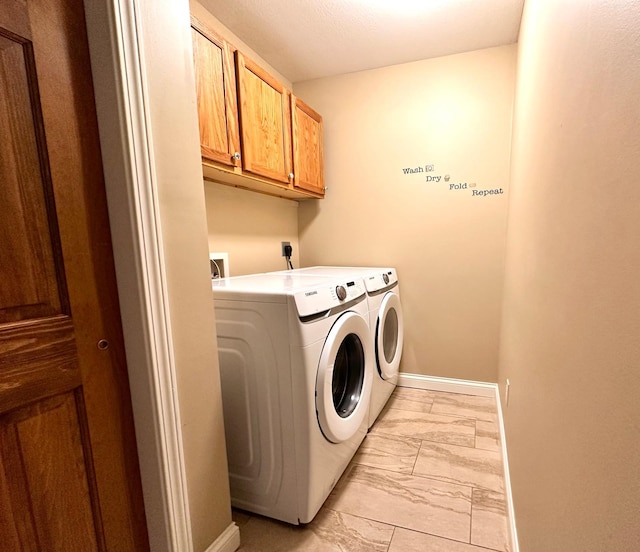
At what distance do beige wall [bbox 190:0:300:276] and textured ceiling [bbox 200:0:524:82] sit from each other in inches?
2.0

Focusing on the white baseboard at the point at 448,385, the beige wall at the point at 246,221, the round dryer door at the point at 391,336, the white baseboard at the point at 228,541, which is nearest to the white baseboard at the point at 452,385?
the white baseboard at the point at 448,385

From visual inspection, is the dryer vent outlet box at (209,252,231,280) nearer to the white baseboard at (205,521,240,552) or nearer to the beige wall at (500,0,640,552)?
the white baseboard at (205,521,240,552)

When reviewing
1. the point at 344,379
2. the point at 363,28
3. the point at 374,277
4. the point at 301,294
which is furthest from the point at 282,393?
the point at 363,28

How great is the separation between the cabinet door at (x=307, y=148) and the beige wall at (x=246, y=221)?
0.97 feet

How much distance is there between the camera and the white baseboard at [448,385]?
229 cm

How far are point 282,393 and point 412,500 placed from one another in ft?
2.61

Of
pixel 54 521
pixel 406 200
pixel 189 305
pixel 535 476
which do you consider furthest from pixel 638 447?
pixel 406 200

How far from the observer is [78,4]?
78 cm

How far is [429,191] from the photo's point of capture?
2270 millimetres

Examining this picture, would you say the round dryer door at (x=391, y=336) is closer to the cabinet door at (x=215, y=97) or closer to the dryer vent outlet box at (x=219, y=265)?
the dryer vent outlet box at (x=219, y=265)

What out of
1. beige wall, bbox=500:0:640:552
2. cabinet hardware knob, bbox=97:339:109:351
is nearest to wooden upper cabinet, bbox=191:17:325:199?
cabinet hardware knob, bbox=97:339:109:351

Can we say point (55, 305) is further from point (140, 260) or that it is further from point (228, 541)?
point (228, 541)

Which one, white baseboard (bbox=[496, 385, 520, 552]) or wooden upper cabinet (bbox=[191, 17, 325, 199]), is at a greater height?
wooden upper cabinet (bbox=[191, 17, 325, 199])

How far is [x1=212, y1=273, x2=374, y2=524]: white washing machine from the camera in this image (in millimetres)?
1148
